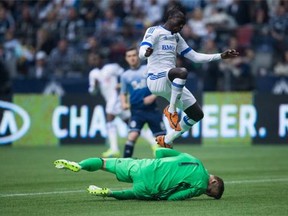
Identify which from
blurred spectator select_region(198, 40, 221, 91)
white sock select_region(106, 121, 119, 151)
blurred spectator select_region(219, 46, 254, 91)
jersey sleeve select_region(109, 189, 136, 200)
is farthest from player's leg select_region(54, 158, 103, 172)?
blurred spectator select_region(219, 46, 254, 91)

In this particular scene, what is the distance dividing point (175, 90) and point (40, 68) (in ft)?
47.0

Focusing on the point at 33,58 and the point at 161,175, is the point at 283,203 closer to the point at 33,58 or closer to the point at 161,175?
the point at 161,175

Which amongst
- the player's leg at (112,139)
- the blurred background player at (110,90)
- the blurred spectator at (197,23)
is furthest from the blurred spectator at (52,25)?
the player's leg at (112,139)

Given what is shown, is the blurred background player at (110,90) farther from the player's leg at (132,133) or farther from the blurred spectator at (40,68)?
the blurred spectator at (40,68)

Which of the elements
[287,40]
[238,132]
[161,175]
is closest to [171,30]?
[161,175]

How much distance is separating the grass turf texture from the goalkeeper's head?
14cm

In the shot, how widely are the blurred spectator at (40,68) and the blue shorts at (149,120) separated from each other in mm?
10014

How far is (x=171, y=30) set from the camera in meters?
14.9

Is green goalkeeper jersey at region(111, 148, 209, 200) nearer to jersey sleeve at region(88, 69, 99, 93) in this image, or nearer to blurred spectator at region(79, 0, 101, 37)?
jersey sleeve at region(88, 69, 99, 93)

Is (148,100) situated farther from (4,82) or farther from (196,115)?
(4,82)

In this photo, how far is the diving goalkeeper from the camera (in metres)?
11.6

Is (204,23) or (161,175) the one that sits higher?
(204,23)

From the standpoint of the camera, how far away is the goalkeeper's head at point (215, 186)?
11656 mm

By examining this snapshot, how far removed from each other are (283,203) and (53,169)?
7020mm
